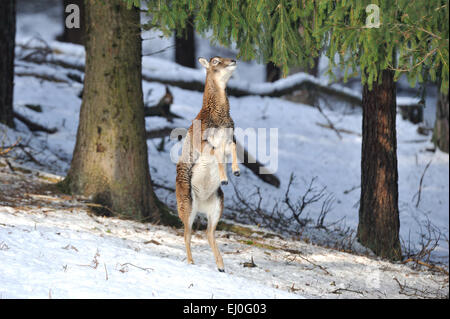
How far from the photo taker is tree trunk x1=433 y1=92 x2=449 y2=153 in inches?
618

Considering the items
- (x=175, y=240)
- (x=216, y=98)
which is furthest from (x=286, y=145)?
(x=216, y=98)

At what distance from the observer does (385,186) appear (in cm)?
920

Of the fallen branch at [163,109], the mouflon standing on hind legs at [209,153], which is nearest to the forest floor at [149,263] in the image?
the mouflon standing on hind legs at [209,153]

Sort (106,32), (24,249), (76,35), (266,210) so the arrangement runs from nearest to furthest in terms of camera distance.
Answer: (24,249) → (106,32) → (266,210) → (76,35)

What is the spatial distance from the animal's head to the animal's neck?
41 millimetres

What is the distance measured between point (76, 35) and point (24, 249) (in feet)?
47.6

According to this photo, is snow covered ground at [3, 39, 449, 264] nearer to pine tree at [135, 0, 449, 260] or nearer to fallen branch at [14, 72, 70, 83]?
fallen branch at [14, 72, 70, 83]

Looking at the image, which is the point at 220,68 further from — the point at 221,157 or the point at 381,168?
the point at 381,168

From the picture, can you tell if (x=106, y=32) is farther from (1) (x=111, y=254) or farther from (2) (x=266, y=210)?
(2) (x=266, y=210)

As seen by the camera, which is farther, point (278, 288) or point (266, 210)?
point (266, 210)

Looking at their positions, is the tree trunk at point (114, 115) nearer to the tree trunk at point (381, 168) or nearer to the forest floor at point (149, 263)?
the forest floor at point (149, 263)

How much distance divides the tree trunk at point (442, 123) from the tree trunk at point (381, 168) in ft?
23.7

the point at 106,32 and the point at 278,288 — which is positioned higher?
the point at 106,32
